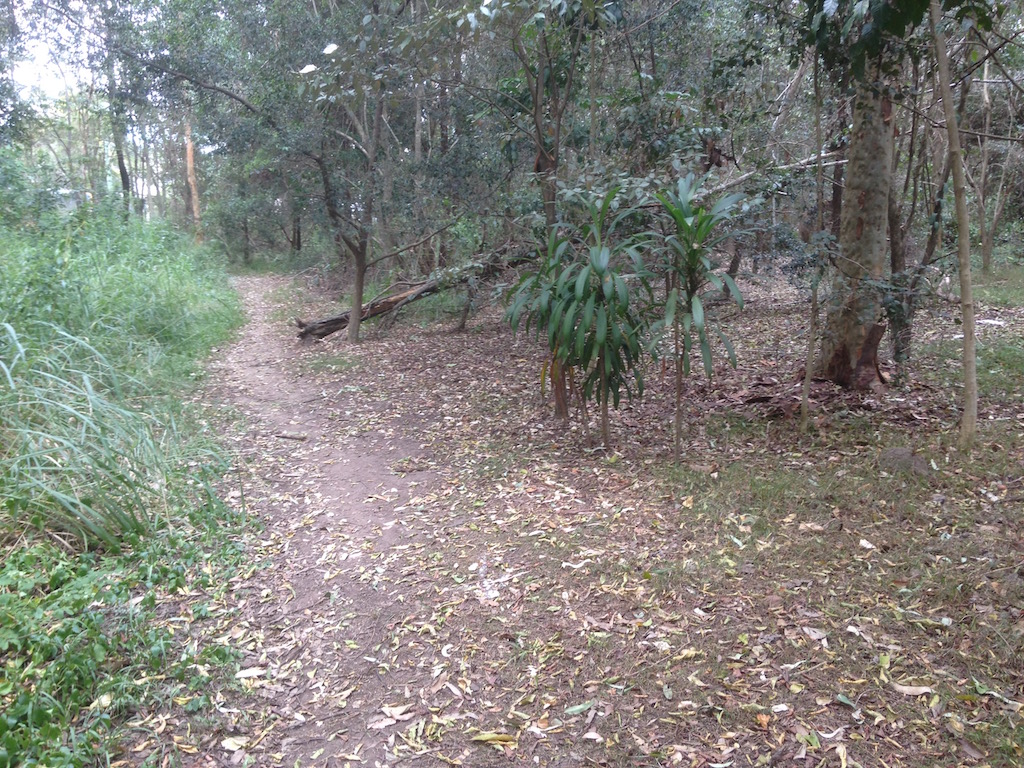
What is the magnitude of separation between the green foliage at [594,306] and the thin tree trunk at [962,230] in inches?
68.0

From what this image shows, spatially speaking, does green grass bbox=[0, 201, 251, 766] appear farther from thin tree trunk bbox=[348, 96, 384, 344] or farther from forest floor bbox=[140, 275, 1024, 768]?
thin tree trunk bbox=[348, 96, 384, 344]

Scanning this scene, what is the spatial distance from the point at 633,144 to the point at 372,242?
8.58 meters

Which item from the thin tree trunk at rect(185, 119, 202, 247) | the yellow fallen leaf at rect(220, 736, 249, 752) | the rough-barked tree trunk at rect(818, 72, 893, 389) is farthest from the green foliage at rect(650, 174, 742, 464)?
the thin tree trunk at rect(185, 119, 202, 247)

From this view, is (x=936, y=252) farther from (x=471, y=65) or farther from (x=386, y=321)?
(x=386, y=321)

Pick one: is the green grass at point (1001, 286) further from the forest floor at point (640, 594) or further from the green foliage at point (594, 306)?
the green foliage at point (594, 306)

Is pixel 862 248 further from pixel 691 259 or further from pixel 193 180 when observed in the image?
pixel 193 180

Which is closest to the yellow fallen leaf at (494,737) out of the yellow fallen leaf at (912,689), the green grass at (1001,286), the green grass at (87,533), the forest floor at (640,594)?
the forest floor at (640,594)

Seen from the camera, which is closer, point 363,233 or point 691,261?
point 691,261

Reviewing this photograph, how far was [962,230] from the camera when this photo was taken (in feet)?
12.4

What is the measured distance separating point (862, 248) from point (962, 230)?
137 cm

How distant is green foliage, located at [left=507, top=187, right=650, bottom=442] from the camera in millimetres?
4492

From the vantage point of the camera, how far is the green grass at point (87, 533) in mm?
2525

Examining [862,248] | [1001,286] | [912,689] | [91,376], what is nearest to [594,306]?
[862,248]

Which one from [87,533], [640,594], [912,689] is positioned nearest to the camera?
[912,689]
